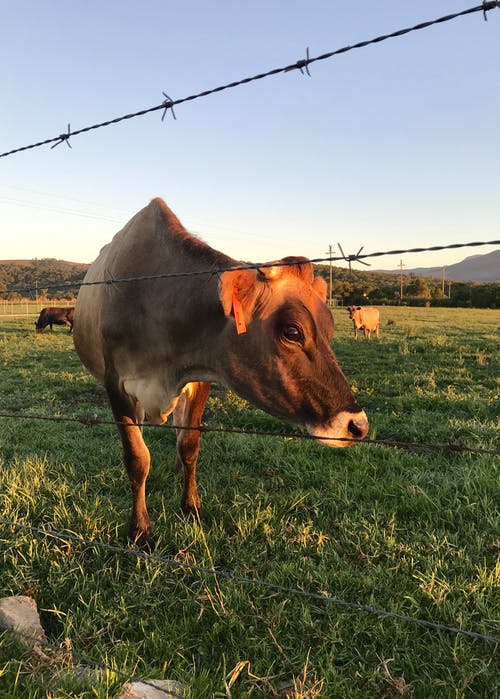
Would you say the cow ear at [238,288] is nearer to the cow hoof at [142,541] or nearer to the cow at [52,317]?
the cow hoof at [142,541]

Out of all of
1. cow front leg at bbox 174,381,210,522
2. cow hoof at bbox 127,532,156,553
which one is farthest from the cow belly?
cow hoof at bbox 127,532,156,553

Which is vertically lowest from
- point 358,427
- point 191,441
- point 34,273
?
point 191,441

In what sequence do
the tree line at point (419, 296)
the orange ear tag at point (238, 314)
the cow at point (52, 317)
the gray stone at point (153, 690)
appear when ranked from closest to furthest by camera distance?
the gray stone at point (153, 690), the orange ear tag at point (238, 314), the cow at point (52, 317), the tree line at point (419, 296)

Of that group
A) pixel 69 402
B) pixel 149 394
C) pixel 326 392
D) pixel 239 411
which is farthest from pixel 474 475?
pixel 69 402

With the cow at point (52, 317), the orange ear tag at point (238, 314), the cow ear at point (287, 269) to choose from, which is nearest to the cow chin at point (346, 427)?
the orange ear tag at point (238, 314)

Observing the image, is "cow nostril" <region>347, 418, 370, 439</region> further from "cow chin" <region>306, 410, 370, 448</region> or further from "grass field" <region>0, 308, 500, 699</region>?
"grass field" <region>0, 308, 500, 699</region>

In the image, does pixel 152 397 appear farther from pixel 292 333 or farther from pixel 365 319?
pixel 365 319

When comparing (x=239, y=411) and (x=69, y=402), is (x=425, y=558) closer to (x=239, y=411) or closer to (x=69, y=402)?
(x=239, y=411)

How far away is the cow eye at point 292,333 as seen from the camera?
8.18 ft

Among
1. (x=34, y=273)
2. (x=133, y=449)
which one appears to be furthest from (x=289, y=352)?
(x=34, y=273)

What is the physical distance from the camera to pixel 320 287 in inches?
111

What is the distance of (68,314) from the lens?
2639 centimetres

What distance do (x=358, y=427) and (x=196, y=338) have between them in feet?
3.80

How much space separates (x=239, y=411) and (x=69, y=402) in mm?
3170
